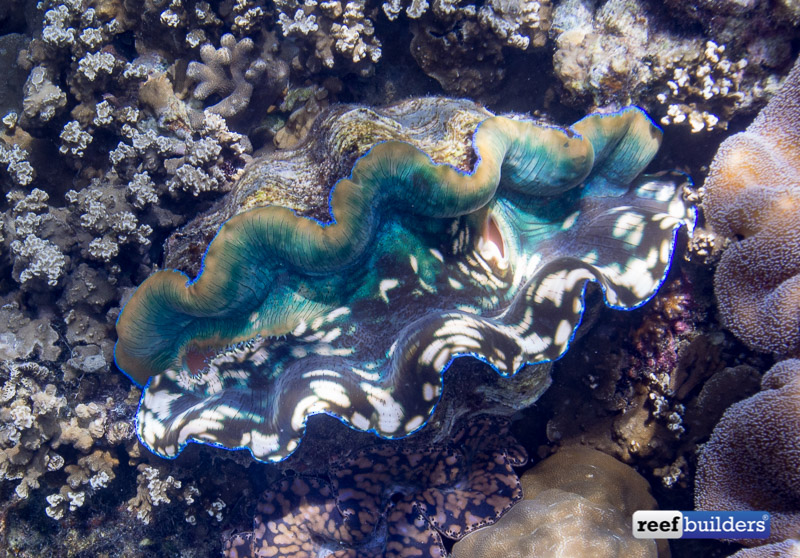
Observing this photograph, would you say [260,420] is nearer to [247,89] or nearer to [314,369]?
[314,369]

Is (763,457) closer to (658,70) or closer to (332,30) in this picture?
(658,70)

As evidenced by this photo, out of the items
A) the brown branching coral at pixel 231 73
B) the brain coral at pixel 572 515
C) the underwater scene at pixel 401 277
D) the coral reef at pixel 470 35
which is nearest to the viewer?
the underwater scene at pixel 401 277

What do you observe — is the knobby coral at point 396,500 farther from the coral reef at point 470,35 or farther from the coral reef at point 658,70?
the coral reef at point 470,35

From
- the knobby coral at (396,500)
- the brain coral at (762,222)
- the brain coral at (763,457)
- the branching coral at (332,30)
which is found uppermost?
the branching coral at (332,30)

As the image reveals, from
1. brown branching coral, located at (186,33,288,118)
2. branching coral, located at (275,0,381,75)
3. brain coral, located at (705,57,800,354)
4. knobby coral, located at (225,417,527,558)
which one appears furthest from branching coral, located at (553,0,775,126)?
knobby coral, located at (225,417,527,558)

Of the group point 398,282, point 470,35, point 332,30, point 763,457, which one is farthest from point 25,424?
point 763,457

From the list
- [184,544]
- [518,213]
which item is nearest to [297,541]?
[184,544]

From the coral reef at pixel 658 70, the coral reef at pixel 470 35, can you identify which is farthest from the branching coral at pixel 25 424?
the coral reef at pixel 658 70
